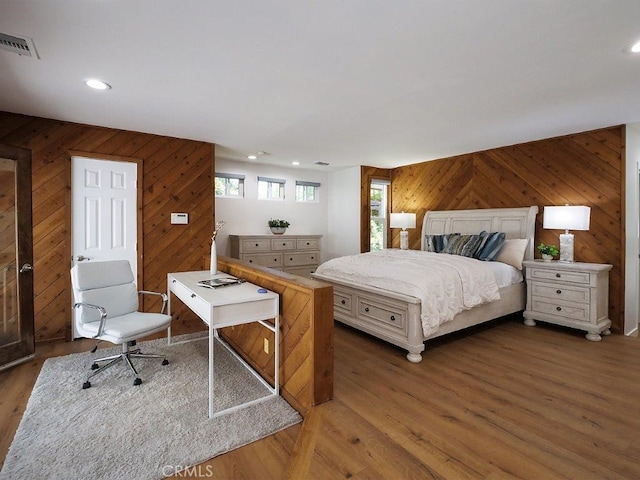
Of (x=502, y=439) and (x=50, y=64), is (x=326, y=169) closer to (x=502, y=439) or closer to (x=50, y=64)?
(x=50, y=64)

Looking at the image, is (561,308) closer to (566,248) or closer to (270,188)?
(566,248)

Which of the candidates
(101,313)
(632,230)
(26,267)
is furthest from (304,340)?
(632,230)

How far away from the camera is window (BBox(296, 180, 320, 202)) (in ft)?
21.6

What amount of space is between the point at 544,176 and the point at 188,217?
4.82m

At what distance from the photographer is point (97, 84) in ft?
8.68

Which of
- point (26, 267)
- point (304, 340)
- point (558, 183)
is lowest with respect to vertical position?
point (304, 340)

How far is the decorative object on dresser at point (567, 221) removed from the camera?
373 centimetres

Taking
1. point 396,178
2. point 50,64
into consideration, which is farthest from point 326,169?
point 50,64

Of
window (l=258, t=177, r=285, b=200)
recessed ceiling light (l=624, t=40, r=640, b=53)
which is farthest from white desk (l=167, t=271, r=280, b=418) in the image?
window (l=258, t=177, r=285, b=200)

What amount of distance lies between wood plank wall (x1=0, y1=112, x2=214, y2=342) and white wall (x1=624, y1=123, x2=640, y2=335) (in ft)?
16.7

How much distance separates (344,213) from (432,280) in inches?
141

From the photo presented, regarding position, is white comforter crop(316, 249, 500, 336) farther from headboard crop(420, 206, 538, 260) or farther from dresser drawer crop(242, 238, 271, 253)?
dresser drawer crop(242, 238, 271, 253)

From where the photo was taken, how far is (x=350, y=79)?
2559 millimetres
